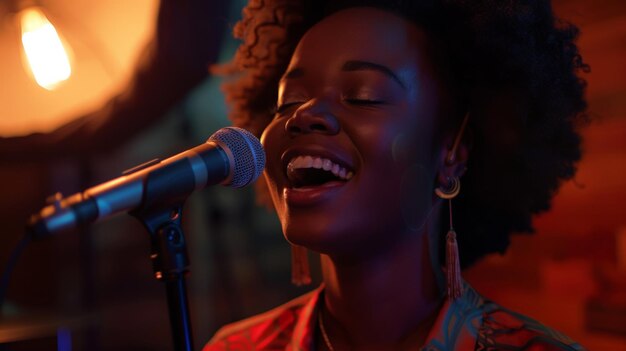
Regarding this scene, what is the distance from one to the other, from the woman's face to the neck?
65 mm

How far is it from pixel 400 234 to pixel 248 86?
695 mm

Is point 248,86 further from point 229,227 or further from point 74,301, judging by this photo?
point 74,301

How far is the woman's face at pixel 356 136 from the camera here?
1.22 metres

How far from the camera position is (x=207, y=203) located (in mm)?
2184

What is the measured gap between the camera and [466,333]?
1.34 meters

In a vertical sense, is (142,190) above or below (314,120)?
below

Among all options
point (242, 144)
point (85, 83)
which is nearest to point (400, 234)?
point (242, 144)

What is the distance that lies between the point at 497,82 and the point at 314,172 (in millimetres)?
522

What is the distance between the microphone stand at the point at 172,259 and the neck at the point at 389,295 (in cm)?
49

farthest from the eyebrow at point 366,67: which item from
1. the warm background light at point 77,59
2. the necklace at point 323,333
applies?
the warm background light at point 77,59

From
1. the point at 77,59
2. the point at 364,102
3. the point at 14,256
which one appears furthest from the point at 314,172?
the point at 77,59

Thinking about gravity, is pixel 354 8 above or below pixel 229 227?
above

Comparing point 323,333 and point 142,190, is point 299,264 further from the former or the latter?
point 142,190

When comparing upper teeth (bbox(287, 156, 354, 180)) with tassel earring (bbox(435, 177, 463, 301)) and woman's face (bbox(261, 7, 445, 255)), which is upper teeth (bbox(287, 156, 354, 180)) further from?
tassel earring (bbox(435, 177, 463, 301))
